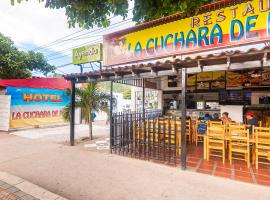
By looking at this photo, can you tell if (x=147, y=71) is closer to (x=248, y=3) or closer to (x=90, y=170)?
(x=90, y=170)

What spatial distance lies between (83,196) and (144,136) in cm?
269

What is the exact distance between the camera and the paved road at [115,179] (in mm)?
3475

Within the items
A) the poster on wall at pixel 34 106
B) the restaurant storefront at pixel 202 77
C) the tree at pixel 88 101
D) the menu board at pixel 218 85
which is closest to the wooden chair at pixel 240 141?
the restaurant storefront at pixel 202 77

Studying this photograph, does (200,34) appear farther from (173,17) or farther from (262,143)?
(262,143)

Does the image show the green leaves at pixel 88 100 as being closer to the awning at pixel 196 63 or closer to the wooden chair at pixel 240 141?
the awning at pixel 196 63

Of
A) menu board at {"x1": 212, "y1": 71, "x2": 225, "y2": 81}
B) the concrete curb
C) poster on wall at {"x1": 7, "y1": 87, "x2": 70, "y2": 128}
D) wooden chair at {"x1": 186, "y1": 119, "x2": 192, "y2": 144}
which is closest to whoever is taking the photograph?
the concrete curb

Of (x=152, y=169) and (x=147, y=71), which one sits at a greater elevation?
(x=147, y=71)

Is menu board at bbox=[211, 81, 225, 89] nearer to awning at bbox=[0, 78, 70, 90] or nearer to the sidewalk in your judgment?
the sidewalk

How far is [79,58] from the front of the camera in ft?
36.8

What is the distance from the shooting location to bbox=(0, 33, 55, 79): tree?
12.5m

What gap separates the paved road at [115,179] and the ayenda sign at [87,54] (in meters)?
5.79

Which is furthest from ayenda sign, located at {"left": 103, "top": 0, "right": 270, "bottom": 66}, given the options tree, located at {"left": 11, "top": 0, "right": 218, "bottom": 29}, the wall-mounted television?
the wall-mounted television

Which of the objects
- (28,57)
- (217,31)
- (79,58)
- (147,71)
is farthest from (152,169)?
(28,57)

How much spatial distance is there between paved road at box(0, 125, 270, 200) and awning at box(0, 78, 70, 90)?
22.9 feet
